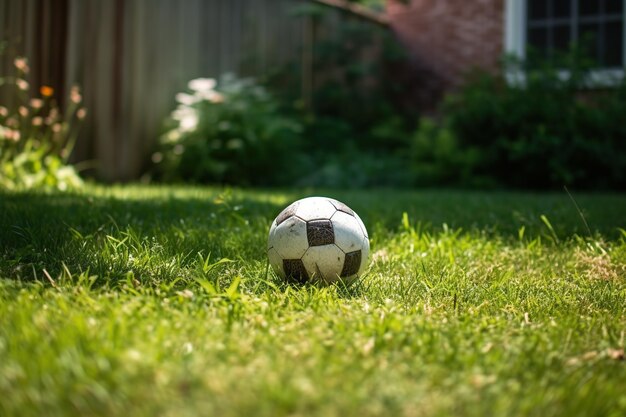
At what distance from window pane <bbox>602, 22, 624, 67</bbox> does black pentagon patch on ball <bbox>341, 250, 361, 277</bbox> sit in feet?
30.6

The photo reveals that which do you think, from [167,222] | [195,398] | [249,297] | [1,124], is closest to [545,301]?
[249,297]

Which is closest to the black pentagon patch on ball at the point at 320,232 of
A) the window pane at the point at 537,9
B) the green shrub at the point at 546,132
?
the green shrub at the point at 546,132

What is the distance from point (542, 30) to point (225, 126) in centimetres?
607

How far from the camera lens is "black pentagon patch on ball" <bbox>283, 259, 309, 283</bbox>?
2.76 meters

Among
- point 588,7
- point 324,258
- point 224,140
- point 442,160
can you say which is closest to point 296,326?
point 324,258

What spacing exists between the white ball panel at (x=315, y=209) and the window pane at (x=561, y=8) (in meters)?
9.43

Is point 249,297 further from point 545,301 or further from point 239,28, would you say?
point 239,28

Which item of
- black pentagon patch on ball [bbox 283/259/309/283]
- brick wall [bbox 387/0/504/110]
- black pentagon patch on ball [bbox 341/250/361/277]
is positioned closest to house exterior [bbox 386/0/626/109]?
brick wall [bbox 387/0/504/110]

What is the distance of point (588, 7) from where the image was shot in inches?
419

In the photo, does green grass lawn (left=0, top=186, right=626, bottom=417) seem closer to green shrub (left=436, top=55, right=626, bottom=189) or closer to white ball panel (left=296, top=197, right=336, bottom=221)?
white ball panel (left=296, top=197, right=336, bottom=221)

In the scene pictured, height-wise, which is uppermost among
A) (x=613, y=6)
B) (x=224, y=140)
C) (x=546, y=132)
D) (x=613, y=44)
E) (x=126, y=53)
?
(x=613, y=6)

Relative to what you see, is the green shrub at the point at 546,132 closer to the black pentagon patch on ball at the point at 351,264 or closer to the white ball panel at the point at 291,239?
the black pentagon patch on ball at the point at 351,264

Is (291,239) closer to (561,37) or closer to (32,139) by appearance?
(32,139)

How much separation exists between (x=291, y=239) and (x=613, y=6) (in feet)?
32.0
